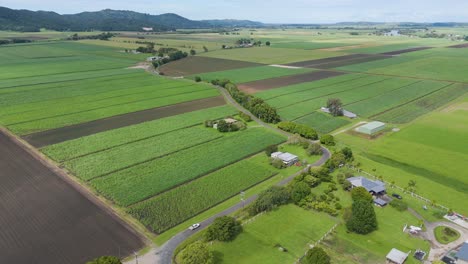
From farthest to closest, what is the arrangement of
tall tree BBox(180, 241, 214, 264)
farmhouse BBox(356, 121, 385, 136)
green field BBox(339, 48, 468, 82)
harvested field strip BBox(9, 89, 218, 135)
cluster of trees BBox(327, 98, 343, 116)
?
green field BBox(339, 48, 468, 82)
cluster of trees BBox(327, 98, 343, 116)
harvested field strip BBox(9, 89, 218, 135)
farmhouse BBox(356, 121, 385, 136)
tall tree BBox(180, 241, 214, 264)

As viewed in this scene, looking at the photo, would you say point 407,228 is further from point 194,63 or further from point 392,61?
point 392,61

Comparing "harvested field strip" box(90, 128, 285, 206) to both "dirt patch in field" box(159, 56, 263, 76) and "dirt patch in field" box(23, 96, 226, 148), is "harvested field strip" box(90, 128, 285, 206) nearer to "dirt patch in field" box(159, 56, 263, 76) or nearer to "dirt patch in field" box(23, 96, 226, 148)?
"dirt patch in field" box(23, 96, 226, 148)

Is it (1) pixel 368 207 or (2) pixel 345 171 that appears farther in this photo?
(2) pixel 345 171

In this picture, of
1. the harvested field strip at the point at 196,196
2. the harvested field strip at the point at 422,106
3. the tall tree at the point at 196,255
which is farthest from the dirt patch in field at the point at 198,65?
the tall tree at the point at 196,255

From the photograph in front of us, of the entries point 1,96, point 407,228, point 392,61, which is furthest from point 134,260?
point 392,61

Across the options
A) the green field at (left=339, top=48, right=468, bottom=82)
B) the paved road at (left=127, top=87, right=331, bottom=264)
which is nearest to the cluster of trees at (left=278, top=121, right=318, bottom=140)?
the paved road at (left=127, top=87, right=331, bottom=264)

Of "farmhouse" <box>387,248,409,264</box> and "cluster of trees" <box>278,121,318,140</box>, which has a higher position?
"cluster of trees" <box>278,121,318,140</box>

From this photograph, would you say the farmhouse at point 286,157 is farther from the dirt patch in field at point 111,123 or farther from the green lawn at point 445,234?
the dirt patch in field at point 111,123
